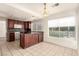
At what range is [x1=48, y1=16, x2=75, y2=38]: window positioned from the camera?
458 cm

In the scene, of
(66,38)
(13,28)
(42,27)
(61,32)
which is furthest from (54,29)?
(13,28)

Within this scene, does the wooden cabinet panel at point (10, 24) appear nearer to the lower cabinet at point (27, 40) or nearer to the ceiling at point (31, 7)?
the ceiling at point (31, 7)

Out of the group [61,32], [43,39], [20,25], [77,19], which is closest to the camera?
[77,19]

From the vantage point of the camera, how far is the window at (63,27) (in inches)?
180

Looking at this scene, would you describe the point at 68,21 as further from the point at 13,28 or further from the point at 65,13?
the point at 13,28

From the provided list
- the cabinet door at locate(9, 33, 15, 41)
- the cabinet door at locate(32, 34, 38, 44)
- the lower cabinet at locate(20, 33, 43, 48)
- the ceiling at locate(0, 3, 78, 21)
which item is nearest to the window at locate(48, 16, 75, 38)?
the ceiling at locate(0, 3, 78, 21)

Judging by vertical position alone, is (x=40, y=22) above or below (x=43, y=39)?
above

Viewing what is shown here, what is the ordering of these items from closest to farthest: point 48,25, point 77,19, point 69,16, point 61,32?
point 77,19, point 69,16, point 61,32, point 48,25

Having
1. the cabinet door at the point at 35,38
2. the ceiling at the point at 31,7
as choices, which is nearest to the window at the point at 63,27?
the ceiling at the point at 31,7

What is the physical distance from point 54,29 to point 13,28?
13.4 ft

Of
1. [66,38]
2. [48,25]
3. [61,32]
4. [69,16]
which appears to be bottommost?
[66,38]

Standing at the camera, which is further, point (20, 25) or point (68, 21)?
point (20, 25)

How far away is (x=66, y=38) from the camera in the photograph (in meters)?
4.80

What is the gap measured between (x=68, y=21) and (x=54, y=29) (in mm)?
1057
